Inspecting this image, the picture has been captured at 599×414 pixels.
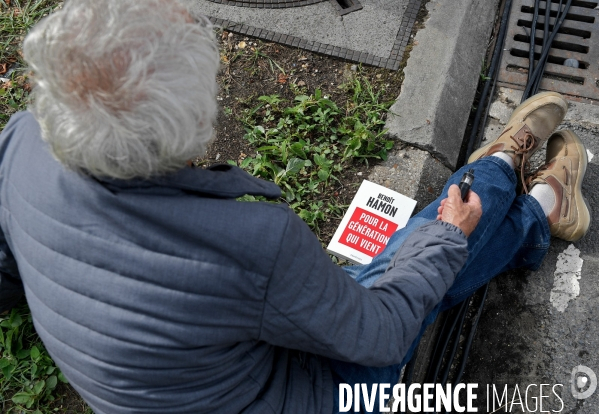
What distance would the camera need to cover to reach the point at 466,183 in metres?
2.14

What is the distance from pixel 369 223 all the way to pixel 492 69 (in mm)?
1176

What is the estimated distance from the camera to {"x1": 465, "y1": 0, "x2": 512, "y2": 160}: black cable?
2798 mm

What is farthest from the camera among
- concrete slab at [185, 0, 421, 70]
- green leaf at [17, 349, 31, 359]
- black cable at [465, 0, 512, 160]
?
concrete slab at [185, 0, 421, 70]

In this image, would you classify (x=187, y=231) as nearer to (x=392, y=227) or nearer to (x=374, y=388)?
(x=374, y=388)

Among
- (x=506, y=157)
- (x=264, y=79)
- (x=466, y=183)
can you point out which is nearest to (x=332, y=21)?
A: (x=264, y=79)

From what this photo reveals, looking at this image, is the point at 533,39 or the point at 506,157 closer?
the point at 506,157

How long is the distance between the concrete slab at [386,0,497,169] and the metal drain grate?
5.5 inches

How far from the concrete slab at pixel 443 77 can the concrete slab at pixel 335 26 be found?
0.39 ft

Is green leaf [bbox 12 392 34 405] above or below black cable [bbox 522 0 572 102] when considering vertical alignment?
below

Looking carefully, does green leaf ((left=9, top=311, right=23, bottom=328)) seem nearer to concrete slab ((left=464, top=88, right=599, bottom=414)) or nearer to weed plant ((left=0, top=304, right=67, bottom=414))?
weed plant ((left=0, top=304, right=67, bottom=414))

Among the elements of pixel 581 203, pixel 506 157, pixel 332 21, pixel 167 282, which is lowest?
pixel 581 203

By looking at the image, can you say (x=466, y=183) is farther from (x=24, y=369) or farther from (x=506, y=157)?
(x=24, y=369)

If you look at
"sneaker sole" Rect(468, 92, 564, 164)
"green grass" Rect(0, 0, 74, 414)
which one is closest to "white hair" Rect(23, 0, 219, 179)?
"green grass" Rect(0, 0, 74, 414)

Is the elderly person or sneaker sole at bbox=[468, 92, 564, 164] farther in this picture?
sneaker sole at bbox=[468, 92, 564, 164]
